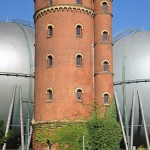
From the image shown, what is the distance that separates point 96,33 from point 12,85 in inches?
429

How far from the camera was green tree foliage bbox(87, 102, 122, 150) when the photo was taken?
34750 millimetres

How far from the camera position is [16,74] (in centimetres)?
3881

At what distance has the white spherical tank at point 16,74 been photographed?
3859 cm

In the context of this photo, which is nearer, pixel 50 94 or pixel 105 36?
pixel 50 94

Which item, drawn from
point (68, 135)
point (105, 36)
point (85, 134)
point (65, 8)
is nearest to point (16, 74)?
point (65, 8)

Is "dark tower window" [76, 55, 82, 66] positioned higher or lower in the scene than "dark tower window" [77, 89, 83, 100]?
higher

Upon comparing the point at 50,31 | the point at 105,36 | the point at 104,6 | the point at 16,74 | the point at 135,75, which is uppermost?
the point at 104,6

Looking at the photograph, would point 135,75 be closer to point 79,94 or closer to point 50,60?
point 79,94

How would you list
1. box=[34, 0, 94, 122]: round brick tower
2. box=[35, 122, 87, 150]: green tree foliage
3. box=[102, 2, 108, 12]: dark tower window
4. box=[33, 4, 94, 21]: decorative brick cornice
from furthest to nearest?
box=[102, 2, 108, 12]: dark tower window
box=[33, 4, 94, 21]: decorative brick cornice
box=[34, 0, 94, 122]: round brick tower
box=[35, 122, 87, 150]: green tree foliage

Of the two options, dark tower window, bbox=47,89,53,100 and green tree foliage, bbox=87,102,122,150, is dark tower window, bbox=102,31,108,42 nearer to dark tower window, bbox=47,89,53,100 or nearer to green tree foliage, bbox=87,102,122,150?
dark tower window, bbox=47,89,53,100

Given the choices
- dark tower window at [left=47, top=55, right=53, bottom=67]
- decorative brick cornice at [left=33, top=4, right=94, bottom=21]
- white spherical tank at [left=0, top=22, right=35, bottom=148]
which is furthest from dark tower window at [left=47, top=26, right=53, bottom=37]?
white spherical tank at [left=0, top=22, right=35, bottom=148]

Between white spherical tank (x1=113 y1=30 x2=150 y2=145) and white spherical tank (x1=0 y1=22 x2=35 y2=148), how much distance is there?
9.83 m

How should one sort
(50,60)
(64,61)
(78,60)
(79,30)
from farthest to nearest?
(79,30) < (50,60) < (78,60) < (64,61)

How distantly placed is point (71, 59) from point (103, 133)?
818 cm
